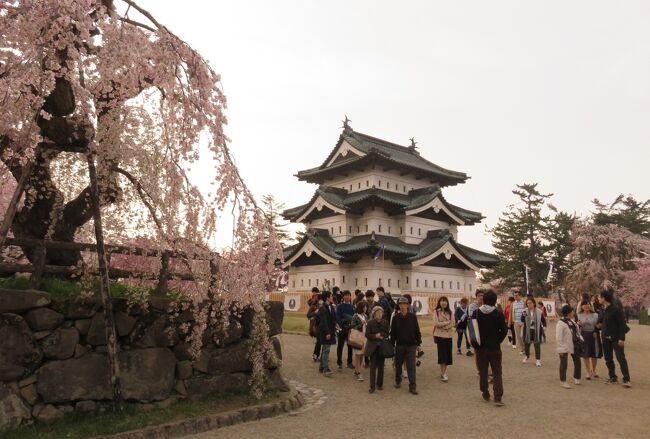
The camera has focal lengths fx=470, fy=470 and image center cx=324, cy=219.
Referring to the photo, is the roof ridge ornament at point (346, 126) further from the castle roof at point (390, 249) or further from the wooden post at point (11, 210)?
the wooden post at point (11, 210)

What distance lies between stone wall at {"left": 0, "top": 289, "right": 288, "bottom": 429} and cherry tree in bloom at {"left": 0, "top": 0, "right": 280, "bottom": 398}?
1.75 ft

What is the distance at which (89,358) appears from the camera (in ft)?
21.3

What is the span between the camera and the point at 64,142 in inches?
260

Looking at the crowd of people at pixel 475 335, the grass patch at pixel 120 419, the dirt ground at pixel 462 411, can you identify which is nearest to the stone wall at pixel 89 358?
the grass patch at pixel 120 419

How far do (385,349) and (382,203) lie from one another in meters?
23.0

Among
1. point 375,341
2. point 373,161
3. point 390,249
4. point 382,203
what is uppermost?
point 373,161

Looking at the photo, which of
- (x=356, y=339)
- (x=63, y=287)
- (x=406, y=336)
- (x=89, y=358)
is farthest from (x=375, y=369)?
(x=63, y=287)

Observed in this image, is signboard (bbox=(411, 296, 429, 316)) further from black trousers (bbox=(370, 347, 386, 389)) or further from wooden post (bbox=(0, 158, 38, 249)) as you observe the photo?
wooden post (bbox=(0, 158, 38, 249))

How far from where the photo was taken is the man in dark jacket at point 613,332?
9758mm

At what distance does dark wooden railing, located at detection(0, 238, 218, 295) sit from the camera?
648 cm

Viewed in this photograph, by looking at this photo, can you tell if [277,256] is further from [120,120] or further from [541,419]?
[541,419]

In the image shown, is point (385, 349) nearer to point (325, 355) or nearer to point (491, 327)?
point (491, 327)

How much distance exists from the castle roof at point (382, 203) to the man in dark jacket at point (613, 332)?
21.2 metres

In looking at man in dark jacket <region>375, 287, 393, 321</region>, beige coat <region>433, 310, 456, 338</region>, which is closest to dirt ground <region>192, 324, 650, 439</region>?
→ beige coat <region>433, 310, 456, 338</region>
